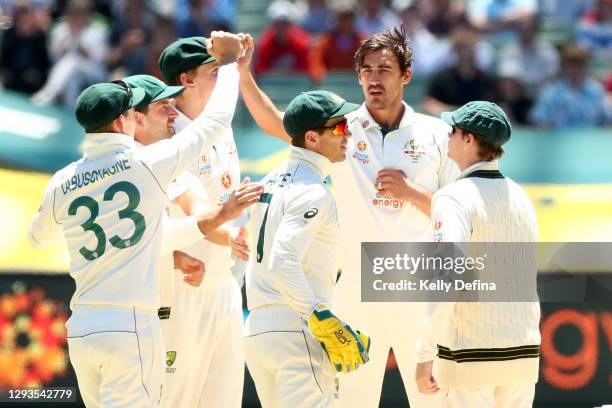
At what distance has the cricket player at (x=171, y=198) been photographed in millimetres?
5770

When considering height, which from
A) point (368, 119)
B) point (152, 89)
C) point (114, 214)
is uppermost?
point (368, 119)

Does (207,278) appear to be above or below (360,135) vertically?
below

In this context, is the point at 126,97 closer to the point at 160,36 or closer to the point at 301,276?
the point at 301,276

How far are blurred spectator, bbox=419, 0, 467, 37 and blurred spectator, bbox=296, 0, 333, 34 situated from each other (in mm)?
1039

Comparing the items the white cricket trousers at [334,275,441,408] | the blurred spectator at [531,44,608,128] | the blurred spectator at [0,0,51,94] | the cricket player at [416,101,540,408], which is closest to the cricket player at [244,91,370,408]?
the cricket player at [416,101,540,408]

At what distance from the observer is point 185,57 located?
626cm

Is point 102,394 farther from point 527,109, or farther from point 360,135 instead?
Answer: point 527,109

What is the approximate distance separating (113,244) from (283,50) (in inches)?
264

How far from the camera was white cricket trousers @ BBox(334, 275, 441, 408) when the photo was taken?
249 inches

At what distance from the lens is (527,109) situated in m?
11.3

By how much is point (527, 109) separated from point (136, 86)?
6.35 m

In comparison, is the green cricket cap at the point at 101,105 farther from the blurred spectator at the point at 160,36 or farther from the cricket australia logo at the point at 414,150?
the blurred spectator at the point at 160,36

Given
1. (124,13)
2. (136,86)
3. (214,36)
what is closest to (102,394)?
(136,86)

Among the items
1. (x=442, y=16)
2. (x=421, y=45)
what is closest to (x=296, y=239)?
(x=421, y=45)
